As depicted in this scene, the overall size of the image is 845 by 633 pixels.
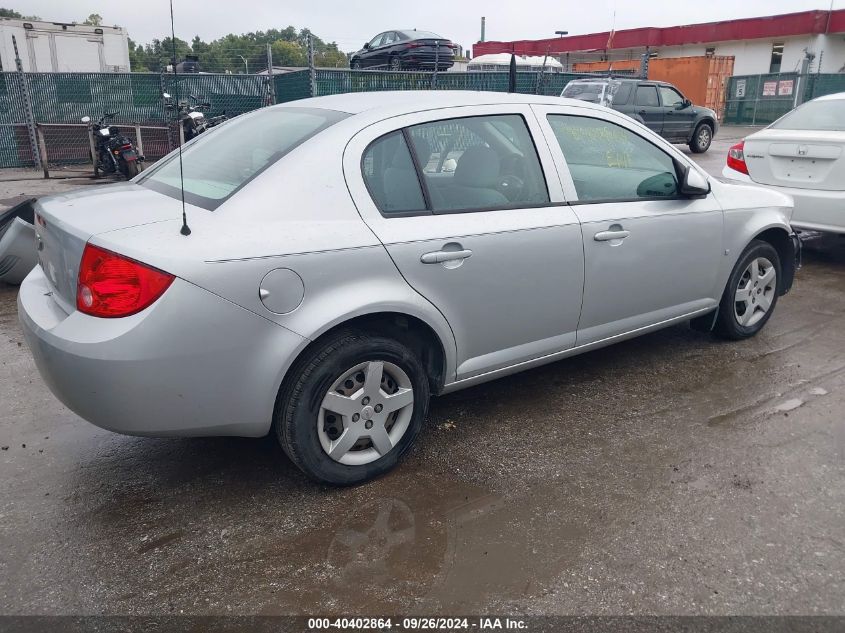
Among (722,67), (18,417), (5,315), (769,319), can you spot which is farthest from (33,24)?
(722,67)

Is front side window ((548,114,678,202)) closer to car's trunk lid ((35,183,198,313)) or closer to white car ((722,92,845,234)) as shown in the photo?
car's trunk lid ((35,183,198,313))

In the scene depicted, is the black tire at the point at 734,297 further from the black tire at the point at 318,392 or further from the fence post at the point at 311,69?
the fence post at the point at 311,69

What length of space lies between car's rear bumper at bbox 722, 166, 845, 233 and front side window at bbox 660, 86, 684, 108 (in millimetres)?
10901

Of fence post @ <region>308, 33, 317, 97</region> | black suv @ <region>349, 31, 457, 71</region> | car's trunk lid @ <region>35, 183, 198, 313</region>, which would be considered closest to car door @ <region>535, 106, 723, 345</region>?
car's trunk lid @ <region>35, 183, 198, 313</region>

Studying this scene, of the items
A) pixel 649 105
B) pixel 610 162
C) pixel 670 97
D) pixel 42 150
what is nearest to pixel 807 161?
pixel 610 162

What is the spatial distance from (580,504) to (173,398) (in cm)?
169

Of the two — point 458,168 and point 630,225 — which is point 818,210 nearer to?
point 630,225

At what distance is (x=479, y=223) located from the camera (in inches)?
128

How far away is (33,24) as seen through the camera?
20219 millimetres

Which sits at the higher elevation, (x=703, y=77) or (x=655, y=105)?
(x=703, y=77)

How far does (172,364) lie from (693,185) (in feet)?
9.91

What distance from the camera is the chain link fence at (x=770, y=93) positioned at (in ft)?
82.7

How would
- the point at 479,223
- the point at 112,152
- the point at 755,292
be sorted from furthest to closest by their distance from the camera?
the point at 112,152 → the point at 755,292 → the point at 479,223

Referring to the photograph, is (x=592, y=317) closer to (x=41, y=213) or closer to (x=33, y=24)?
(x=41, y=213)
